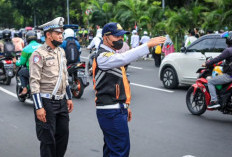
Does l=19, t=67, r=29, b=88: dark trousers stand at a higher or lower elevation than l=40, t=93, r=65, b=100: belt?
lower

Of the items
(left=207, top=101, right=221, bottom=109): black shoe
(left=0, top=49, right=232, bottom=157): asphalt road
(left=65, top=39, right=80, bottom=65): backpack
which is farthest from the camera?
(left=65, top=39, right=80, bottom=65): backpack

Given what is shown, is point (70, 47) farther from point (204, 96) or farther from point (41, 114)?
point (41, 114)

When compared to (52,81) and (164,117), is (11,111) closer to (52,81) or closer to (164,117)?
(164,117)

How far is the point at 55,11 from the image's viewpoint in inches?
2527

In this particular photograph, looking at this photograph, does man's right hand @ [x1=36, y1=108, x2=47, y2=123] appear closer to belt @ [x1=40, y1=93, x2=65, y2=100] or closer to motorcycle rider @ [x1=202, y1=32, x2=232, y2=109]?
belt @ [x1=40, y1=93, x2=65, y2=100]

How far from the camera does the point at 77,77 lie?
38.7 feet

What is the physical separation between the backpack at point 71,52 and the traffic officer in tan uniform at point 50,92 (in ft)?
20.4

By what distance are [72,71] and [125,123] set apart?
7260 mm

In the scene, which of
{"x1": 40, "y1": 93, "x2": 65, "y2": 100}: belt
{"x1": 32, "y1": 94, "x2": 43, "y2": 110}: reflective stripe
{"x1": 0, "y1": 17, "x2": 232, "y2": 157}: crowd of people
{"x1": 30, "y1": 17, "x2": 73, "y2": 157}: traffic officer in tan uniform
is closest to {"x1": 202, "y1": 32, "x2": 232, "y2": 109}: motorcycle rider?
{"x1": 0, "y1": 17, "x2": 232, "y2": 157}: crowd of people

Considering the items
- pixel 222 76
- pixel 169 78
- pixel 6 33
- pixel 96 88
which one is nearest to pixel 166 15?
pixel 6 33

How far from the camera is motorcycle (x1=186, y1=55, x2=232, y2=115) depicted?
8547 mm

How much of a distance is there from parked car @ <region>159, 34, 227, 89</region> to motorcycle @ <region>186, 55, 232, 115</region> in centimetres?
294

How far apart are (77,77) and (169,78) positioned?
314cm

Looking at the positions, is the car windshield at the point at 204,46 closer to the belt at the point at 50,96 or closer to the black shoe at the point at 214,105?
the black shoe at the point at 214,105
